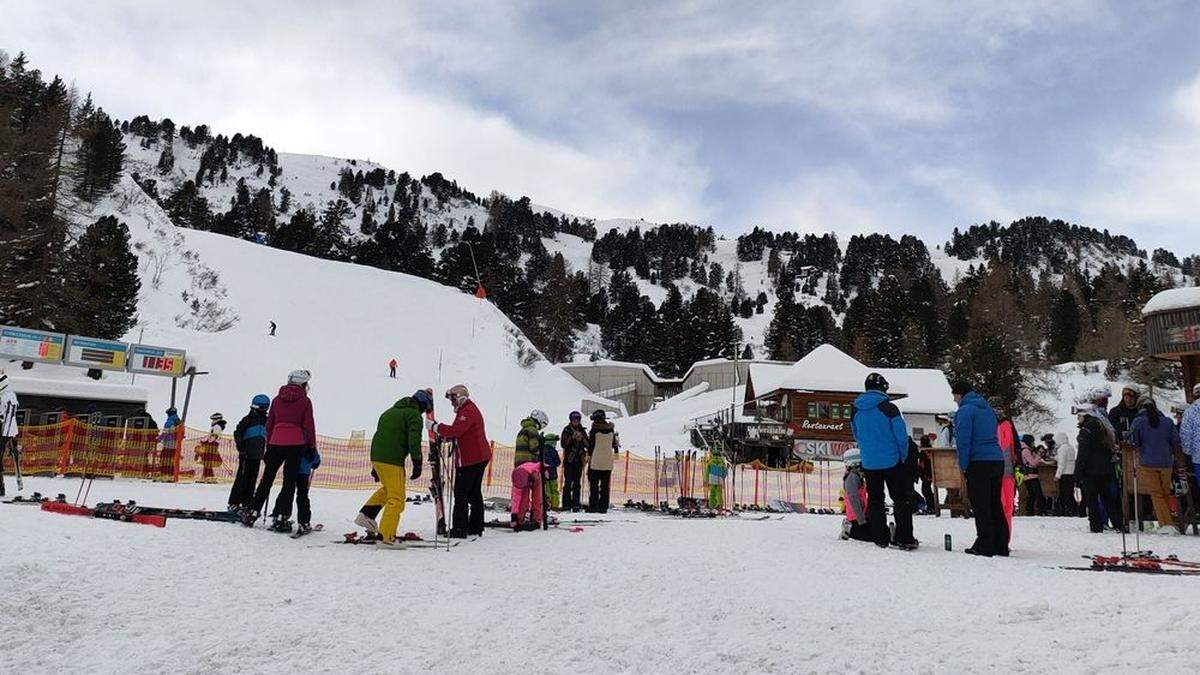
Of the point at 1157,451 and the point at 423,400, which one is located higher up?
the point at 423,400

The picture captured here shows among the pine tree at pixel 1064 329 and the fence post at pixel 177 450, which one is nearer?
the fence post at pixel 177 450

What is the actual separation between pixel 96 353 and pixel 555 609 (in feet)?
85.3

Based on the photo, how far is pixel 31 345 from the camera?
2381cm

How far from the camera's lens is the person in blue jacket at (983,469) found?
263 inches

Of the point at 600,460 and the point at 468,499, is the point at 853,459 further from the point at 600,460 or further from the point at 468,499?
the point at 600,460

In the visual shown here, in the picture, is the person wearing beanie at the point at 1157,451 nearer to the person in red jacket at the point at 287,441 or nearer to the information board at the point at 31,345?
the person in red jacket at the point at 287,441

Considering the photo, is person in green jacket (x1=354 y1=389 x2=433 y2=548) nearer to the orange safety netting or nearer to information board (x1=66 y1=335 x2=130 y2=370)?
the orange safety netting

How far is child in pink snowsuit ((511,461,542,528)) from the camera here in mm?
8633

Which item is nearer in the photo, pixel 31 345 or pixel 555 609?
pixel 555 609

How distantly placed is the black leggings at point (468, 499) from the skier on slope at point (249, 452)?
2.58 meters

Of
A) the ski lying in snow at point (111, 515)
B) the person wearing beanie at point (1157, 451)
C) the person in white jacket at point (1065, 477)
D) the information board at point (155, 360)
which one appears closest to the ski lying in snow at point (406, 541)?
the ski lying in snow at point (111, 515)

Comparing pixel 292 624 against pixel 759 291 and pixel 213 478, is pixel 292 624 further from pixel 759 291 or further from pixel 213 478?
pixel 759 291

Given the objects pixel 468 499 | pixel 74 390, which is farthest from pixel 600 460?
pixel 74 390

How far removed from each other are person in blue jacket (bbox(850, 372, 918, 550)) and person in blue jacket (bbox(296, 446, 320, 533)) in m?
5.83
